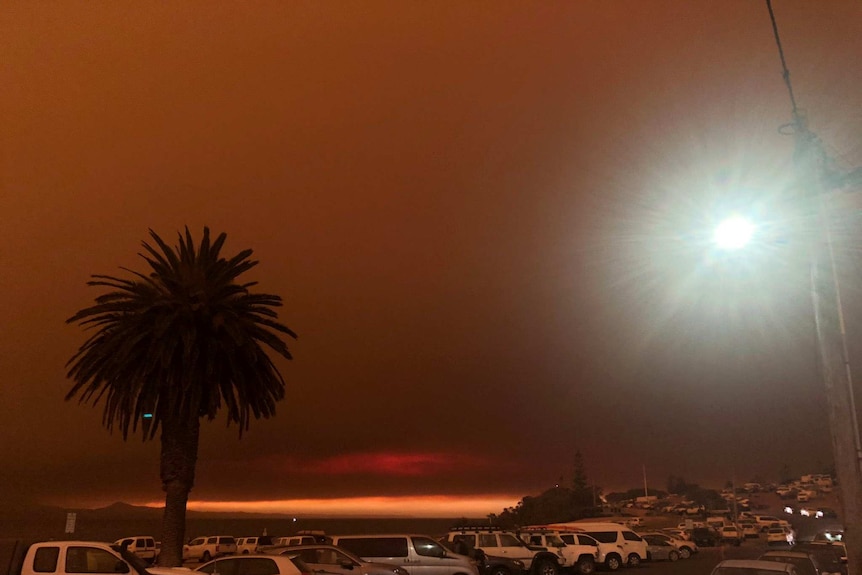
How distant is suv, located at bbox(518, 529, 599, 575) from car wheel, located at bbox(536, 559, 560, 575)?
8.55 feet

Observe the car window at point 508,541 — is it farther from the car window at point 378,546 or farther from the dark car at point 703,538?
the dark car at point 703,538

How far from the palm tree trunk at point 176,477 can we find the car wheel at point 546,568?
13.7 m

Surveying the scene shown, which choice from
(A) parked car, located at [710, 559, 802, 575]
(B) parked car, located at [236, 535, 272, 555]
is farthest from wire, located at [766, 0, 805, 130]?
(B) parked car, located at [236, 535, 272, 555]

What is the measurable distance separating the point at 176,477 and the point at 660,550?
27588 mm

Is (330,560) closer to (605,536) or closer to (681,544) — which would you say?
(605,536)

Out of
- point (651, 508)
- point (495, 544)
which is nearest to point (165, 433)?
point (495, 544)

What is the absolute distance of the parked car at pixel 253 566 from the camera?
16.8 metres

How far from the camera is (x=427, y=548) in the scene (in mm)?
23141

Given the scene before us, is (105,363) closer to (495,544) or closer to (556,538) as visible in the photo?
(495,544)

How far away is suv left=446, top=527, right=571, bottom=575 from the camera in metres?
28.0

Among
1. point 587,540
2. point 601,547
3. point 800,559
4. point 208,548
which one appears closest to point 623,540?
point 601,547

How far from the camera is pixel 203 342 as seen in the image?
25891 mm

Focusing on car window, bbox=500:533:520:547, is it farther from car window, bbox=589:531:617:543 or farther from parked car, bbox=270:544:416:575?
parked car, bbox=270:544:416:575

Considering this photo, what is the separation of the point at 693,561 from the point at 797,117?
110ft
